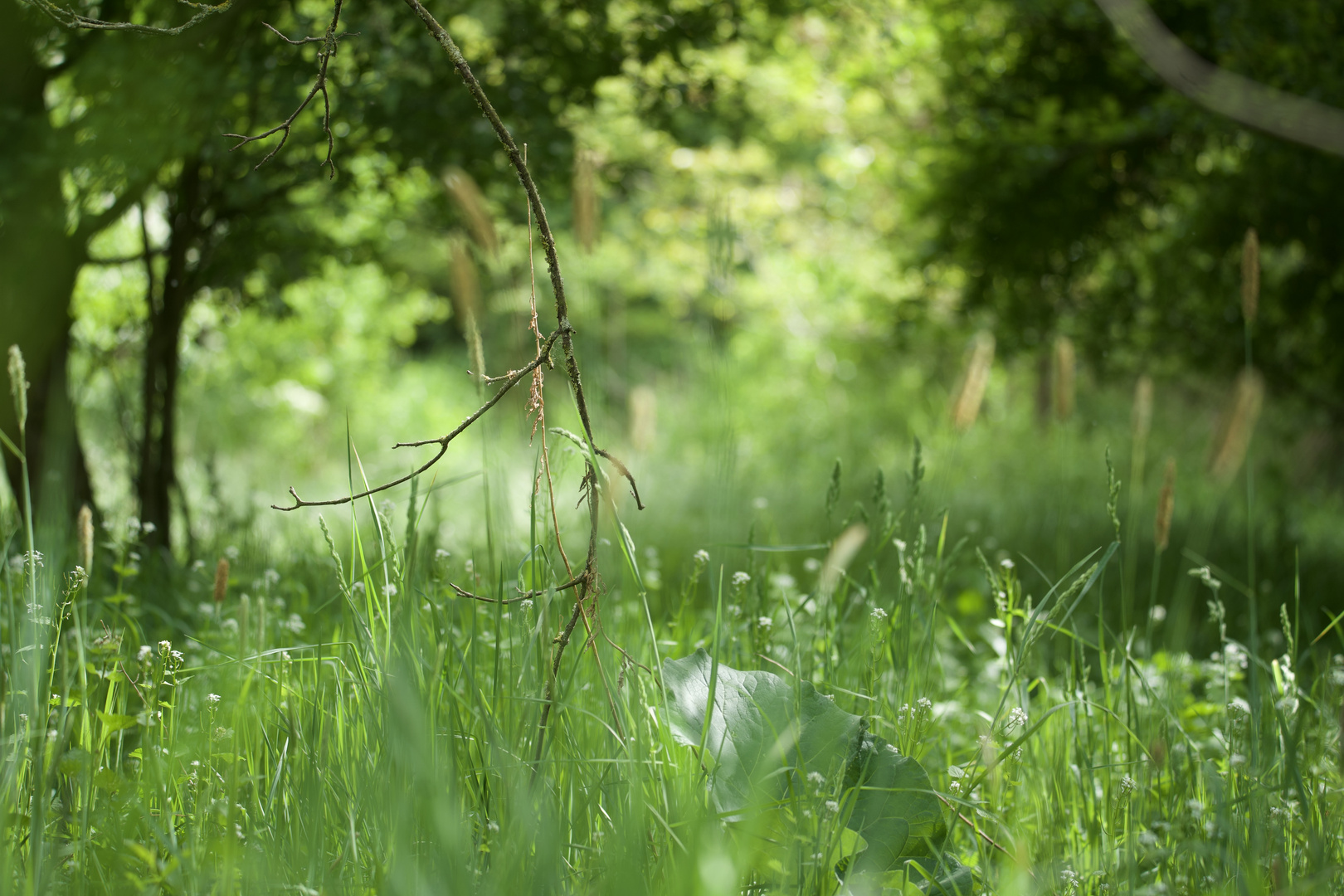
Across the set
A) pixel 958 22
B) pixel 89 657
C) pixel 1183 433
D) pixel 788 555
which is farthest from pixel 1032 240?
pixel 1183 433

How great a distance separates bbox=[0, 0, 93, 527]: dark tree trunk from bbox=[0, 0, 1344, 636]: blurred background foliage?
0.01 m

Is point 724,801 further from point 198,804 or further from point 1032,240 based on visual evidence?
point 1032,240

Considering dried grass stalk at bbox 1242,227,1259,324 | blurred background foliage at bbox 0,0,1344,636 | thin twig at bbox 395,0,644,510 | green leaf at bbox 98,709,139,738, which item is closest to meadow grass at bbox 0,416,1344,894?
green leaf at bbox 98,709,139,738

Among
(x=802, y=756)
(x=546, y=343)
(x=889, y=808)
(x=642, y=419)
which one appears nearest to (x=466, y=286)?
(x=642, y=419)

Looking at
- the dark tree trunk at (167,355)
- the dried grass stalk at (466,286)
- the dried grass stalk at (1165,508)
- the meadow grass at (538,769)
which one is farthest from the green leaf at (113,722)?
the dark tree trunk at (167,355)

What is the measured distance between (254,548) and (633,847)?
222 cm

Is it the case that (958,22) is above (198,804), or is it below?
above

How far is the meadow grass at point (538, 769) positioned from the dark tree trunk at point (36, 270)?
1333 mm

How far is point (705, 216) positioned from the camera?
4719 mm

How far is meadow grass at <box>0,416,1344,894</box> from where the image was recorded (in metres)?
1.13

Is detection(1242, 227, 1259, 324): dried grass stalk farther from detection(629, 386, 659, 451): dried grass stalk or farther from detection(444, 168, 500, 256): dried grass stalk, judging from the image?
detection(444, 168, 500, 256): dried grass stalk

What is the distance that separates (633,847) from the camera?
105cm

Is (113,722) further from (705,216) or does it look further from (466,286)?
(705,216)

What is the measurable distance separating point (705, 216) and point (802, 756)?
146 inches
